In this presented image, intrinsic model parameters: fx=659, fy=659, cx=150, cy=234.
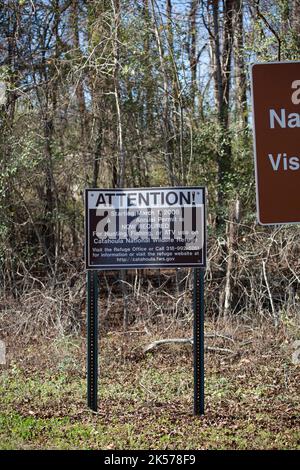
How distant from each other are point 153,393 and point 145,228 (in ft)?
6.50

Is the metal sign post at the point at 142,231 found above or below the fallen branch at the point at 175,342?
above

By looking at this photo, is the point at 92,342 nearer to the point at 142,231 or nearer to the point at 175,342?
the point at 142,231

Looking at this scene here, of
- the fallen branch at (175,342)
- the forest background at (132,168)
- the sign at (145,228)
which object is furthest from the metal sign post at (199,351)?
the fallen branch at (175,342)

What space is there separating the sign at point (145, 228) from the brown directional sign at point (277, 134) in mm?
1815

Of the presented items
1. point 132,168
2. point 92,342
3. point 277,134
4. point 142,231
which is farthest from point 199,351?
point 132,168

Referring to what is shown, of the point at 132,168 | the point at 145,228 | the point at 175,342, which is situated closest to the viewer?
the point at 145,228

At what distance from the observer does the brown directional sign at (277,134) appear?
16.0ft

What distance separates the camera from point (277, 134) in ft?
16.2

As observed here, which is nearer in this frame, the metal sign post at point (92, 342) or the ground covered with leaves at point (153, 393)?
the ground covered with leaves at point (153, 393)

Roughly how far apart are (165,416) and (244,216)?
584 centimetres

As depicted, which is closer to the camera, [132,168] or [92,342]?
[92,342]

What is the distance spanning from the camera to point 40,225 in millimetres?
12844

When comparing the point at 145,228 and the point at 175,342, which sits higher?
the point at 145,228

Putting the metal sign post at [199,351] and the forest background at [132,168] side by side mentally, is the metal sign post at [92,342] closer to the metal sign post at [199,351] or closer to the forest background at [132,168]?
the metal sign post at [199,351]
